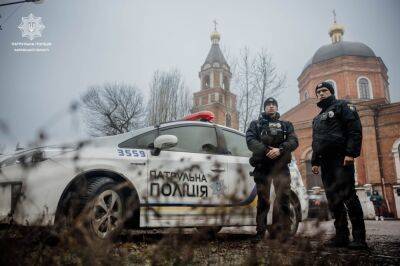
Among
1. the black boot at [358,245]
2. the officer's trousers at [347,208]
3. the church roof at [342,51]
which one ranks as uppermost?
the church roof at [342,51]

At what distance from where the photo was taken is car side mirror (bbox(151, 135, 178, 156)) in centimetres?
382

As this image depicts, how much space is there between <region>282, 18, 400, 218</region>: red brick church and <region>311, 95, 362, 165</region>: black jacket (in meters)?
19.7

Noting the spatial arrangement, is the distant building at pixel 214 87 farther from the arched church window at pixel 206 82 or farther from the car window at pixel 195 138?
the car window at pixel 195 138

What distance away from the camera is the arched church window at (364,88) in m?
29.9

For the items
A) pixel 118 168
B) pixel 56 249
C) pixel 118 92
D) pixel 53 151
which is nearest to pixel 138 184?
pixel 118 168

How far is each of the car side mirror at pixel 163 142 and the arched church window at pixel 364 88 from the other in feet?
99.1

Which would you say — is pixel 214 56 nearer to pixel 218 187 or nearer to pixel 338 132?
pixel 218 187

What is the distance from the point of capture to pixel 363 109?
24.7 metres

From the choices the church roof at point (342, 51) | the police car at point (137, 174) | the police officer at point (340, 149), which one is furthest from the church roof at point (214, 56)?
the police officer at point (340, 149)

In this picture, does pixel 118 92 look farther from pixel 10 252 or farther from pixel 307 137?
pixel 10 252

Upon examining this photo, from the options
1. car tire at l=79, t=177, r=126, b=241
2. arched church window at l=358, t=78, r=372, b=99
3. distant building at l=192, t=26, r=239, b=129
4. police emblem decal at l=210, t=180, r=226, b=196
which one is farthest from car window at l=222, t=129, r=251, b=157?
distant building at l=192, t=26, r=239, b=129

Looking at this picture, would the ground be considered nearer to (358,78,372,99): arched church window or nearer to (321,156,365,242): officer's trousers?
(321,156,365,242): officer's trousers

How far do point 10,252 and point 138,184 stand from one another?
2.65 meters

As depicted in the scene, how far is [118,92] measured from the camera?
33.1 metres
